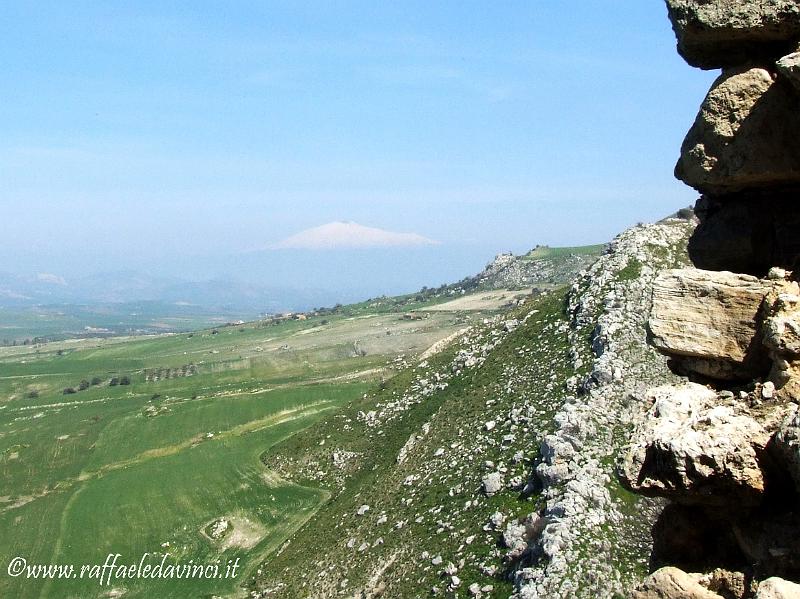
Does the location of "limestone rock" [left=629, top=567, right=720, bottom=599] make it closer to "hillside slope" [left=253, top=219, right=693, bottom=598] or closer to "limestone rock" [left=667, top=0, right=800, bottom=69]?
"limestone rock" [left=667, top=0, right=800, bottom=69]

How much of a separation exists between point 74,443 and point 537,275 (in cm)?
12982

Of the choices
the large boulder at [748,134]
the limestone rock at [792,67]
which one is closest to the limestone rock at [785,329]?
the large boulder at [748,134]

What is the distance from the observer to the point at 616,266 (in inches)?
2064

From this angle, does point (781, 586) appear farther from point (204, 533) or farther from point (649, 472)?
point (204, 533)

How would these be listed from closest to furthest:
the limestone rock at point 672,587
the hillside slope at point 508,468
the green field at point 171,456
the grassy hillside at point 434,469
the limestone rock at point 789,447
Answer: the limestone rock at point 789,447, the limestone rock at point 672,587, the hillside slope at point 508,468, the grassy hillside at point 434,469, the green field at point 171,456

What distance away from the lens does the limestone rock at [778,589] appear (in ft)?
35.3

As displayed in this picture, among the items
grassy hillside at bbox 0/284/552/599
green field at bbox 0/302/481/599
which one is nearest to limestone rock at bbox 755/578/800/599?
green field at bbox 0/302/481/599

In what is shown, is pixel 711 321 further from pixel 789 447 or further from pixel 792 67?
pixel 792 67

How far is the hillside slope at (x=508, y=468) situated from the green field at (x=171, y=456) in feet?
23.3

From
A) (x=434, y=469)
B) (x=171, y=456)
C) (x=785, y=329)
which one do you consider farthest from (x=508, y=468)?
(x=171, y=456)

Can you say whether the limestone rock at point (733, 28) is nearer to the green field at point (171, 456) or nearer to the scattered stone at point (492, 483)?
the scattered stone at point (492, 483)

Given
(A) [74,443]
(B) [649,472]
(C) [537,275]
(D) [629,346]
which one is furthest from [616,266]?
(C) [537,275]

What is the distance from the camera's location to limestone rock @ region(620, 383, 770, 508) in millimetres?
12227

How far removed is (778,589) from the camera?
10891 millimetres
